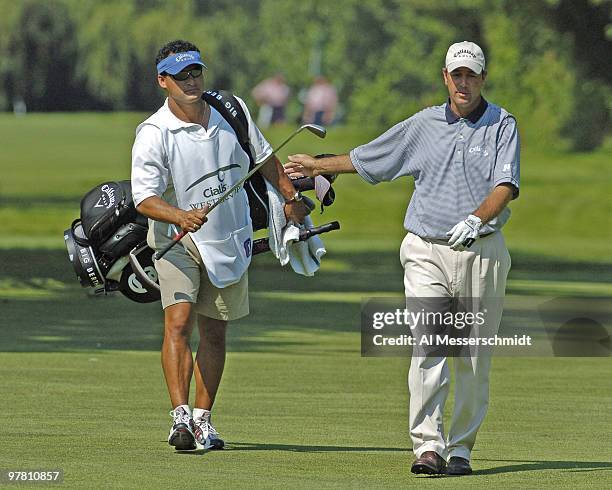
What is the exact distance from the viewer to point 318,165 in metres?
10.5

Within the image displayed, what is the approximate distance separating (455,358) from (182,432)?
1.47 metres

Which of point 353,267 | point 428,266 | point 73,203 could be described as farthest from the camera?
point 73,203

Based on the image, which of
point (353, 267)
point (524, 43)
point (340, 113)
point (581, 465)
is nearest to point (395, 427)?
point (581, 465)

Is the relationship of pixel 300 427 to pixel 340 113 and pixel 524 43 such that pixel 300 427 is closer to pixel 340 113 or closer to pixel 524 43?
pixel 524 43

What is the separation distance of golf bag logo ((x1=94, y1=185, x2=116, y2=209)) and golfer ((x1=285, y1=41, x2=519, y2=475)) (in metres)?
2.26

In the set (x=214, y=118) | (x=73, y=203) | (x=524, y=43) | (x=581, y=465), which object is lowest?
(x=581, y=465)

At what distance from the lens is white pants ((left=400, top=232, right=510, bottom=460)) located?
992 centimetres

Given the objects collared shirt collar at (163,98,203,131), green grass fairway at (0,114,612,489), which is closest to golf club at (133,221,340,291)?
green grass fairway at (0,114,612,489)

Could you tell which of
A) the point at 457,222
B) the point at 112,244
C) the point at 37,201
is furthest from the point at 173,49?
the point at 37,201

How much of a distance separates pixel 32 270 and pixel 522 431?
1517 centimetres

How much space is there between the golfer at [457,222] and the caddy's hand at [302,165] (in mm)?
634

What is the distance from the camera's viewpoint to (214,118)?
10.7 m

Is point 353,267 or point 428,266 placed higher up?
point 353,267

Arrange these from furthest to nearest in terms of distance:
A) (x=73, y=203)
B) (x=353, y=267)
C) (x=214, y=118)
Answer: (x=73, y=203), (x=353, y=267), (x=214, y=118)
